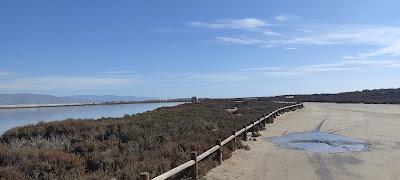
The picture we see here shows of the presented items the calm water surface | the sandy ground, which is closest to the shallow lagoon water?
the sandy ground

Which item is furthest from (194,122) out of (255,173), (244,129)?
(255,173)

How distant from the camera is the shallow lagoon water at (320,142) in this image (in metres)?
19.7

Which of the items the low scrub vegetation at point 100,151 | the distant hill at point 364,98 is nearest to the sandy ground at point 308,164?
the low scrub vegetation at point 100,151

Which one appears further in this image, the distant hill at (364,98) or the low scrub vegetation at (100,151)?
the distant hill at (364,98)

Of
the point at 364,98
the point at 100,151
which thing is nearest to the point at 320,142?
the point at 100,151

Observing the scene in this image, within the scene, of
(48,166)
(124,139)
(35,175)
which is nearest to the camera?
(35,175)

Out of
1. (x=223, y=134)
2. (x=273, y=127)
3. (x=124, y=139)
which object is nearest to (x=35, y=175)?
(x=124, y=139)

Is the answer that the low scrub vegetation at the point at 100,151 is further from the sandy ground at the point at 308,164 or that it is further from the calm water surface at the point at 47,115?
the calm water surface at the point at 47,115

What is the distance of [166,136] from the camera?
19219 millimetres

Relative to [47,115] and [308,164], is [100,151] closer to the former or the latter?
[308,164]

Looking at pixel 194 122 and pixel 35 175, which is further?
pixel 194 122

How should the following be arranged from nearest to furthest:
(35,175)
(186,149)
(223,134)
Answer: (35,175)
(186,149)
(223,134)

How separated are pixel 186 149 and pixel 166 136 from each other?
2.77 metres

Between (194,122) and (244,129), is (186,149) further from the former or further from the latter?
(194,122)
